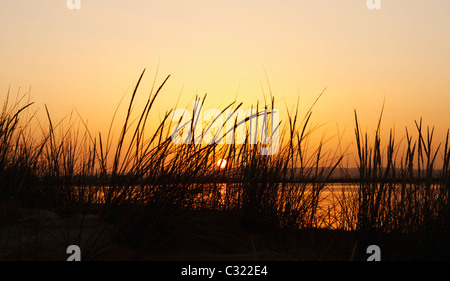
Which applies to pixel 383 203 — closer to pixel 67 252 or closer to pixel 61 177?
pixel 67 252

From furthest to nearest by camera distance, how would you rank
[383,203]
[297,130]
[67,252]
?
[297,130], [383,203], [67,252]

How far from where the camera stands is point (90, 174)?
2922mm

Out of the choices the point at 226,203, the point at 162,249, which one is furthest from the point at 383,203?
the point at 162,249

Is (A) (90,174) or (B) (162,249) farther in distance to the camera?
(A) (90,174)

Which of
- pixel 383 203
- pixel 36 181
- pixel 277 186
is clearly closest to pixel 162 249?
pixel 277 186

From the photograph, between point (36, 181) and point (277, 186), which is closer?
point (277, 186)

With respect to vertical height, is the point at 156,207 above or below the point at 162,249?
above

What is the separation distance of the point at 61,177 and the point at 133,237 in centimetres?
132

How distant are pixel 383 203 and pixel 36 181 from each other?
216 centimetres

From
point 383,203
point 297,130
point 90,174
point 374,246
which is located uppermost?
point 297,130

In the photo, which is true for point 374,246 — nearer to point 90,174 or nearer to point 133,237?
point 133,237

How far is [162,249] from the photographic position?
1865mm
